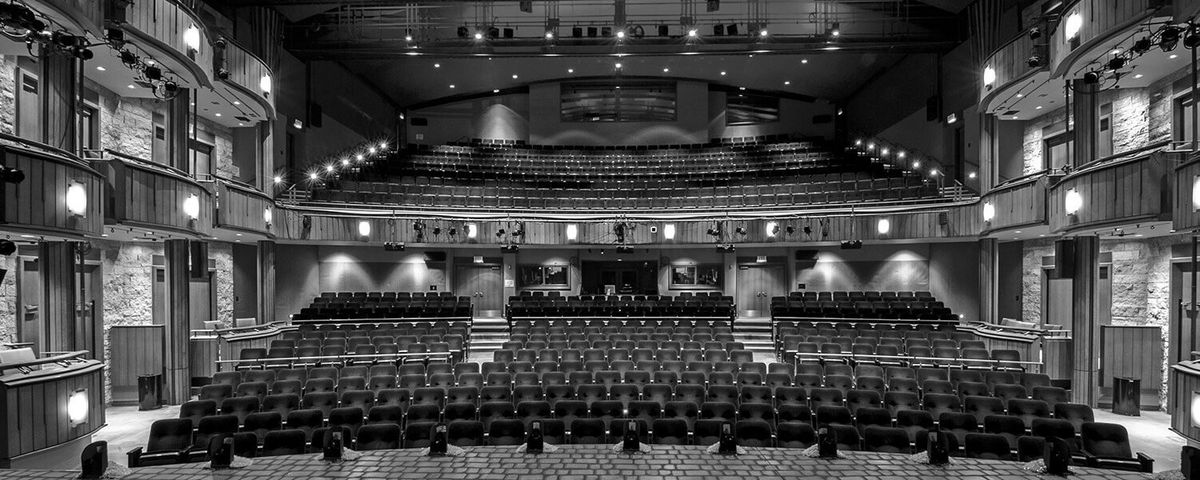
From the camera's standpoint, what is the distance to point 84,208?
716cm

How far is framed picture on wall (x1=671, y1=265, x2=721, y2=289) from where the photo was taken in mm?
19375

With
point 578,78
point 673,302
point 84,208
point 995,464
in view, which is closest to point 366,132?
point 578,78

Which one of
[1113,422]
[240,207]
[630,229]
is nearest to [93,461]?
[240,207]

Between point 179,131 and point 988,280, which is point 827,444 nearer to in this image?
point 988,280

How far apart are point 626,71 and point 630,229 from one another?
959 cm

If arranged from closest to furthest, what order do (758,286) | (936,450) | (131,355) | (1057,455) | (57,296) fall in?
(1057,455) → (936,450) → (57,296) → (131,355) → (758,286)

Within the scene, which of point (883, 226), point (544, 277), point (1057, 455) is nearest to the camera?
point (1057, 455)

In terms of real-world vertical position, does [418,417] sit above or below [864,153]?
Answer: below

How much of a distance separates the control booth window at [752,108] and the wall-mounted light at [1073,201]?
17306 mm

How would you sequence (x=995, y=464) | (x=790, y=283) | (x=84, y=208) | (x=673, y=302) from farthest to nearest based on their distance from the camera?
(x=790, y=283), (x=673, y=302), (x=84, y=208), (x=995, y=464)

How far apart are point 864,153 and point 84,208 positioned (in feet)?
72.3

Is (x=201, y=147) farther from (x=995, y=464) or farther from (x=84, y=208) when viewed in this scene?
(x=995, y=464)

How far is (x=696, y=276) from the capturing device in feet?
63.9

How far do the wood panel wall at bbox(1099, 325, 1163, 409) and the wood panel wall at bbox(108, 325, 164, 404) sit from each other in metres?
16.7
